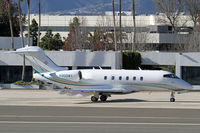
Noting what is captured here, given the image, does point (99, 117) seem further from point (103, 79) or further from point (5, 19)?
point (5, 19)

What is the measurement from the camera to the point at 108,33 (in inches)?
3580

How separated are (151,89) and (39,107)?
9.48 meters

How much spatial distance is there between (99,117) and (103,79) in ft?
40.2

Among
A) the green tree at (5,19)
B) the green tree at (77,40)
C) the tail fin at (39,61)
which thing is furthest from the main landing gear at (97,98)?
the green tree at (77,40)

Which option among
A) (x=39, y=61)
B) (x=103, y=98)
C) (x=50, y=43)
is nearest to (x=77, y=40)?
(x=50, y=43)

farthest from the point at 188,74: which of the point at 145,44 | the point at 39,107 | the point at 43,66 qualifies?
the point at 145,44

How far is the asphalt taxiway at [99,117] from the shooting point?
76.1ft

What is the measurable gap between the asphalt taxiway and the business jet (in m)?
1.08

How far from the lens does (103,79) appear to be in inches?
1585

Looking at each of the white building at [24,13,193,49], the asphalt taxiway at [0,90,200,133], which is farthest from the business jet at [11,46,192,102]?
the white building at [24,13,193,49]

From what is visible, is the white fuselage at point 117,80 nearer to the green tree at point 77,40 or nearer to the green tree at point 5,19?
the green tree at point 5,19

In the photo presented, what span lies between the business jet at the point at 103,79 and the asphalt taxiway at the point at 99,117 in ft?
3.55

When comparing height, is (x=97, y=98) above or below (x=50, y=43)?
below

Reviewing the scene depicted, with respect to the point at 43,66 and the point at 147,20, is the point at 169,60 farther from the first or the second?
the point at 147,20
